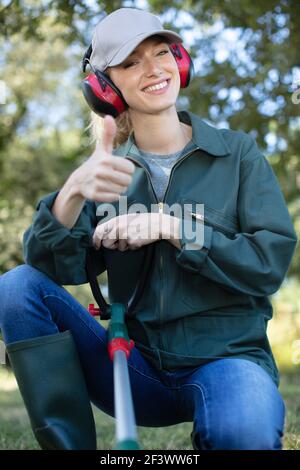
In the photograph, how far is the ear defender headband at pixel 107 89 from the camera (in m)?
2.52

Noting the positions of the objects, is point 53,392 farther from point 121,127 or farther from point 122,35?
point 122,35

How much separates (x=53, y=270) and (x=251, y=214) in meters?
0.67

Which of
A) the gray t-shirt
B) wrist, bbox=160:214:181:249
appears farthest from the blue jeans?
the gray t-shirt

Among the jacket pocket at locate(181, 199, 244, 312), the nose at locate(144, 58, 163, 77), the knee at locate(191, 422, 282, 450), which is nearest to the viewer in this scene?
the knee at locate(191, 422, 282, 450)

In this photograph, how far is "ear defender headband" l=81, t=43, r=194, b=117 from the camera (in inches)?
99.1

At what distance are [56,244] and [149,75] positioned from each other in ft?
2.30

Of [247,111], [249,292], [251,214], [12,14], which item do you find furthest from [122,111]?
[247,111]

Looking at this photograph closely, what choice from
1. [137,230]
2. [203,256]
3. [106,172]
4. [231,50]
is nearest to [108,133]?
[106,172]

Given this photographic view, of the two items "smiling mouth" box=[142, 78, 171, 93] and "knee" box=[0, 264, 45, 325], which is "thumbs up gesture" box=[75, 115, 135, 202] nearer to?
"knee" box=[0, 264, 45, 325]

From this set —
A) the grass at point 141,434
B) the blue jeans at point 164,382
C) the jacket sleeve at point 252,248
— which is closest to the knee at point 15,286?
the blue jeans at point 164,382

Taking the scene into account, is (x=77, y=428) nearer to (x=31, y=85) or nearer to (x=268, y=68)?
(x=268, y=68)

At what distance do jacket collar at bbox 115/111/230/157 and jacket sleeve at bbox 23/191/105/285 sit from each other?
1.04ft

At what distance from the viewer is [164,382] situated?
2.48m

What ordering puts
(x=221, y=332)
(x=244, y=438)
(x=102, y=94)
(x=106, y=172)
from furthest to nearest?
(x=102, y=94)
(x=221, y=332)
(x=106, y=172)
(x=244, y=438)
